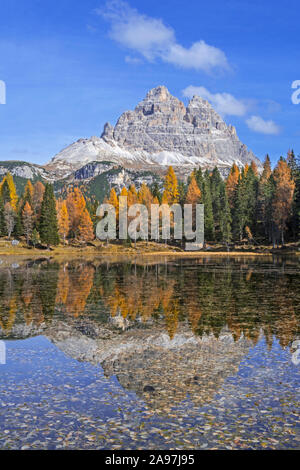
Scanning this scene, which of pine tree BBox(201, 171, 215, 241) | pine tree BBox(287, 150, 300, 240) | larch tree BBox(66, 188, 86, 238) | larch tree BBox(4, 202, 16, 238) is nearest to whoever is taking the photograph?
pine tree BBox(287, 150, 300, 240)

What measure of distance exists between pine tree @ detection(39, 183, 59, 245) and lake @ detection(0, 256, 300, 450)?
267 ft

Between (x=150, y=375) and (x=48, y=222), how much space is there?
99.5 metres

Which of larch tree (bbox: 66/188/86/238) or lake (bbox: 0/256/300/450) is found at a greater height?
larch tree (bbox: 66/188/86/238)

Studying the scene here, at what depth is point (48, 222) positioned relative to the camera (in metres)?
110

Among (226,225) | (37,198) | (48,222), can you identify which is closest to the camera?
(226,225)

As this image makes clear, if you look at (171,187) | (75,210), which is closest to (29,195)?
(75,210)

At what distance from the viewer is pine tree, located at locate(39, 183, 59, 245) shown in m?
110

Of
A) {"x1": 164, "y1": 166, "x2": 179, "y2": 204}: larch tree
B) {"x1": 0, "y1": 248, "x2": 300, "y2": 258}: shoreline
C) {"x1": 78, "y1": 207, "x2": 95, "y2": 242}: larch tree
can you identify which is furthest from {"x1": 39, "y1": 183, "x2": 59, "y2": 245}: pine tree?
{"x1": 164, "y1": 166, "x2": 179, "y2": 204}: larch tree

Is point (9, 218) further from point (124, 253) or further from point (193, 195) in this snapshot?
point (193, 195)

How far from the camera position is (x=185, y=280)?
45.9 metres

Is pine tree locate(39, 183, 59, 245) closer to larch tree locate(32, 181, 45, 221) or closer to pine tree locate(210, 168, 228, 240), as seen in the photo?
larch tree locate(32, 181, 45, 221)

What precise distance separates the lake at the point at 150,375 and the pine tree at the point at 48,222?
8147cm

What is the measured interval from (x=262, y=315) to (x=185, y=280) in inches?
838
